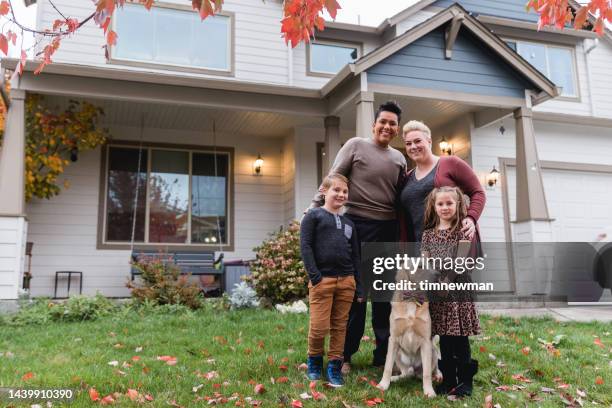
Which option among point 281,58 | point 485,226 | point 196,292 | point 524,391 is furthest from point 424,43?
point 524,391

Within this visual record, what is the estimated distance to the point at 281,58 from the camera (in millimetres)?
10656

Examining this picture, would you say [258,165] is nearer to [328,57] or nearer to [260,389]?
[328,57]

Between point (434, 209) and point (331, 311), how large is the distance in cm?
99

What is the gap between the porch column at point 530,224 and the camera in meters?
8.41

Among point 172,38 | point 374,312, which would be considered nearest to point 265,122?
point 172,38

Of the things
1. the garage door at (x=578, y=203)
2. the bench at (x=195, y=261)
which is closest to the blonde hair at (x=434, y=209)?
the bench at (x=195, y=261)

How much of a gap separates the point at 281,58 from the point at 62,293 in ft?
Answer: 19.7

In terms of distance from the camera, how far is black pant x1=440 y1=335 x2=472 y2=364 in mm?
3350

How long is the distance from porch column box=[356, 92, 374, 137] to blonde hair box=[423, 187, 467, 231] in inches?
194

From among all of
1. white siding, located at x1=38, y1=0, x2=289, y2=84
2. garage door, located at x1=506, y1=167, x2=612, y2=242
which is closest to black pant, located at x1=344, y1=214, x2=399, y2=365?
white siding, located at x1=38, y1=0, x2=289, y2=84

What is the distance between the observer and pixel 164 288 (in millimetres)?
→ 7785

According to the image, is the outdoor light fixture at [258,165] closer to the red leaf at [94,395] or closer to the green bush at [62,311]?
the green bush at [62,311]

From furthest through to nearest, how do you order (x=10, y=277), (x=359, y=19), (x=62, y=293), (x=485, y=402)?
1. (x=359, y=19)
2. (x=62, y=293)
3. (x=10, y=277)
4. (x=485, y=402)

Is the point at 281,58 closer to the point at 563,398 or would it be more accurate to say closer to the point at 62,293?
the point at 62,293
